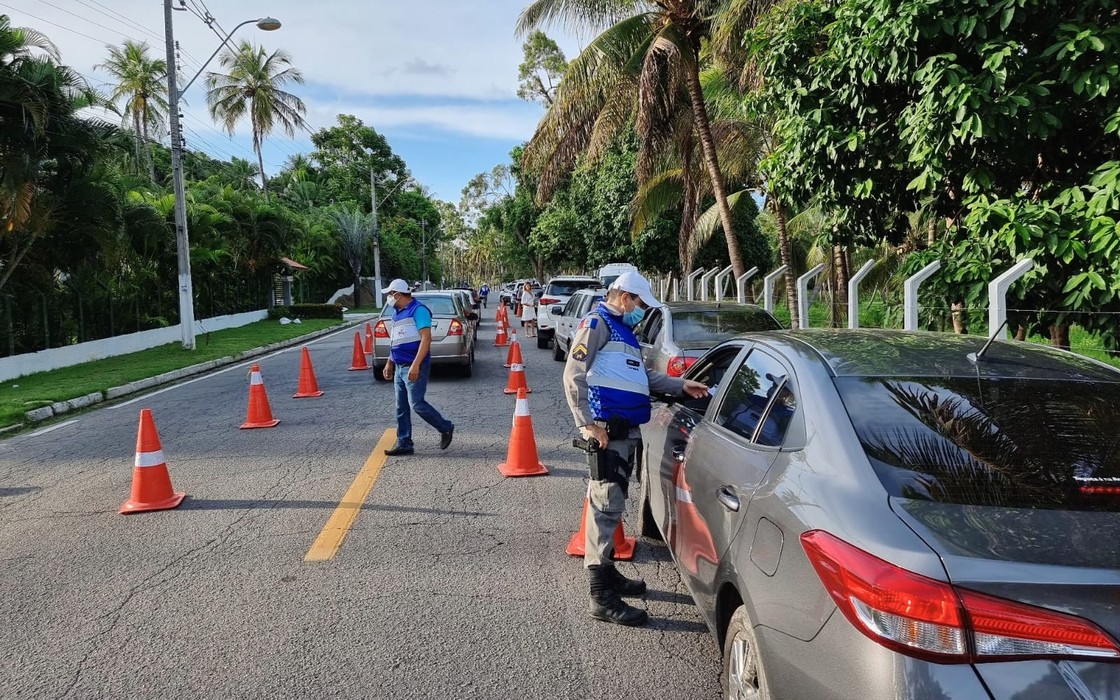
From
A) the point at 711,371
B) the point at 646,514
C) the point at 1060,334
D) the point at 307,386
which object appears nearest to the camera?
the point at 711,371

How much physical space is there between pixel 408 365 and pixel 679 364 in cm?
267

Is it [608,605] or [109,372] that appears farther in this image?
[109,372]

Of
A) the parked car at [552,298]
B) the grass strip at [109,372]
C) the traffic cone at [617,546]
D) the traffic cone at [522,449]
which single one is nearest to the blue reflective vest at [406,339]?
the traffic cone at [522,449]

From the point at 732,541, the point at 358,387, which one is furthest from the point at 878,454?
the point at 358,387

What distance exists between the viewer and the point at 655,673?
3436mm

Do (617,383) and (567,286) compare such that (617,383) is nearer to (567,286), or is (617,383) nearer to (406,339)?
(406,339)

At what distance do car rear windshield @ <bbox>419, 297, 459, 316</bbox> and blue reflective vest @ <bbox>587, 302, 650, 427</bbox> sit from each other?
9.55m

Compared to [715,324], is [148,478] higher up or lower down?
lower down

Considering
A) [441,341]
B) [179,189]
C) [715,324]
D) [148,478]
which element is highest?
[179,189]

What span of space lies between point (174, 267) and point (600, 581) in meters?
23.8

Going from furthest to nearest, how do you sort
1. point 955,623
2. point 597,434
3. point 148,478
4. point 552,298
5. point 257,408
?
point 552,298, point 257,408, point 148,478, point 597,434, point 955,623

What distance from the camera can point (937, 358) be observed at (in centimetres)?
311

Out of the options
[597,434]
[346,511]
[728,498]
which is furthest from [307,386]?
[728,498]

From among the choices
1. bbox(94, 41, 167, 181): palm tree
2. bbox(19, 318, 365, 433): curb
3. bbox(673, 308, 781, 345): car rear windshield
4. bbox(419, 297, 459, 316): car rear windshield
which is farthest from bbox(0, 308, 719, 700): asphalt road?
bbox(94, 41, 167, 181): palm tree
